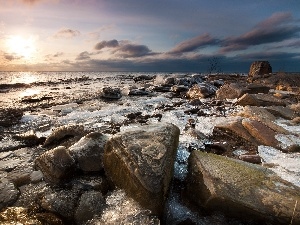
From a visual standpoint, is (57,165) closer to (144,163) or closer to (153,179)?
(144,163)

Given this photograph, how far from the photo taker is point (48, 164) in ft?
13.5

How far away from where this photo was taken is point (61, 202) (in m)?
3.42

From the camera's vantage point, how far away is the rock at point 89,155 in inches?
167

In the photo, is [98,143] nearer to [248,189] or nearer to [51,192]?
[51,192]

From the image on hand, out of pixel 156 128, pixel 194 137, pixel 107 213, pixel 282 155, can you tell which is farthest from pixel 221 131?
pixel 107 213

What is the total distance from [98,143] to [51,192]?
122 centimetres

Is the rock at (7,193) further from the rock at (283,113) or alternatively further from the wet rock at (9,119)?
the rock at (283,113)

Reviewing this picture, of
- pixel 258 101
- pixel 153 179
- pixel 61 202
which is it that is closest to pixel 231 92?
pixel 258 101

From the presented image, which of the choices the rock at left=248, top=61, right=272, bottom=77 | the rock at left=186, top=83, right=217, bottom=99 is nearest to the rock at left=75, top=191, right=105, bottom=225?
the rock at left=186, top=83, right=217, bottom=99

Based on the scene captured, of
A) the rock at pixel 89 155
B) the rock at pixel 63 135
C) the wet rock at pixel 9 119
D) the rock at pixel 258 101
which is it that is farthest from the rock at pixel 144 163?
the rock at pixel 258 101

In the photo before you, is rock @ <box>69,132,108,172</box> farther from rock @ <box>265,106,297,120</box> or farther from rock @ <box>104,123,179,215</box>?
rock @ <box>265,106,297,120</box>

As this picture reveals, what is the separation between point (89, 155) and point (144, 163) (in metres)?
1.41

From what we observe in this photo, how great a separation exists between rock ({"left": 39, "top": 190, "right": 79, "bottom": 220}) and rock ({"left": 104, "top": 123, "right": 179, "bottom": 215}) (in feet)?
2.21

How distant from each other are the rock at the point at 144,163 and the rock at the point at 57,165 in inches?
26.8
